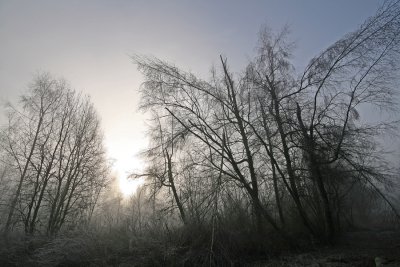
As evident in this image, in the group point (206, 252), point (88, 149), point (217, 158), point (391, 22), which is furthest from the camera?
point (88, 149)

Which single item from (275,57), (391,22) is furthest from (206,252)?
(391,22)

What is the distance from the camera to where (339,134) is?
27.3ft

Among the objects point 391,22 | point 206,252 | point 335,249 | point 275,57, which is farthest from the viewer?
point 275,57

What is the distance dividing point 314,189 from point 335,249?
2.21 m

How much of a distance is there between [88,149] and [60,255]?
7537 mm

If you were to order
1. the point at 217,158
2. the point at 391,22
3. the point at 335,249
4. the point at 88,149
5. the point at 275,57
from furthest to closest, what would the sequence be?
1. the point at 88,149
2. the point at 275,57
3. the point at 217,158
4. the point at 335,249
5. the point at 391,22

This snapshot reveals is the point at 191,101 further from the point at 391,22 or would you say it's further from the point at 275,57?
the point at 391,22

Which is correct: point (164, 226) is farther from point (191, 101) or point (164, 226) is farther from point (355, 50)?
point (355, 50)

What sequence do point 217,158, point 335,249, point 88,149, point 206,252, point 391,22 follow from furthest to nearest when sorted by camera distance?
point 88,149
point 217,158
point 335,249
point 206,252
point 391,22

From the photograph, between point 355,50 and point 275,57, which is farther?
point 275,57

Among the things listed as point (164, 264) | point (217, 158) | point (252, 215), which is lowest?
point (164, 264)

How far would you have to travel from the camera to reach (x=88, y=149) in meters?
15.6

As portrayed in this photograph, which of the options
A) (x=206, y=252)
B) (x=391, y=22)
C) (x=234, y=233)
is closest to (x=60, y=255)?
(x=206, y=252)

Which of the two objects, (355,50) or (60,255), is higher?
(355,50)
